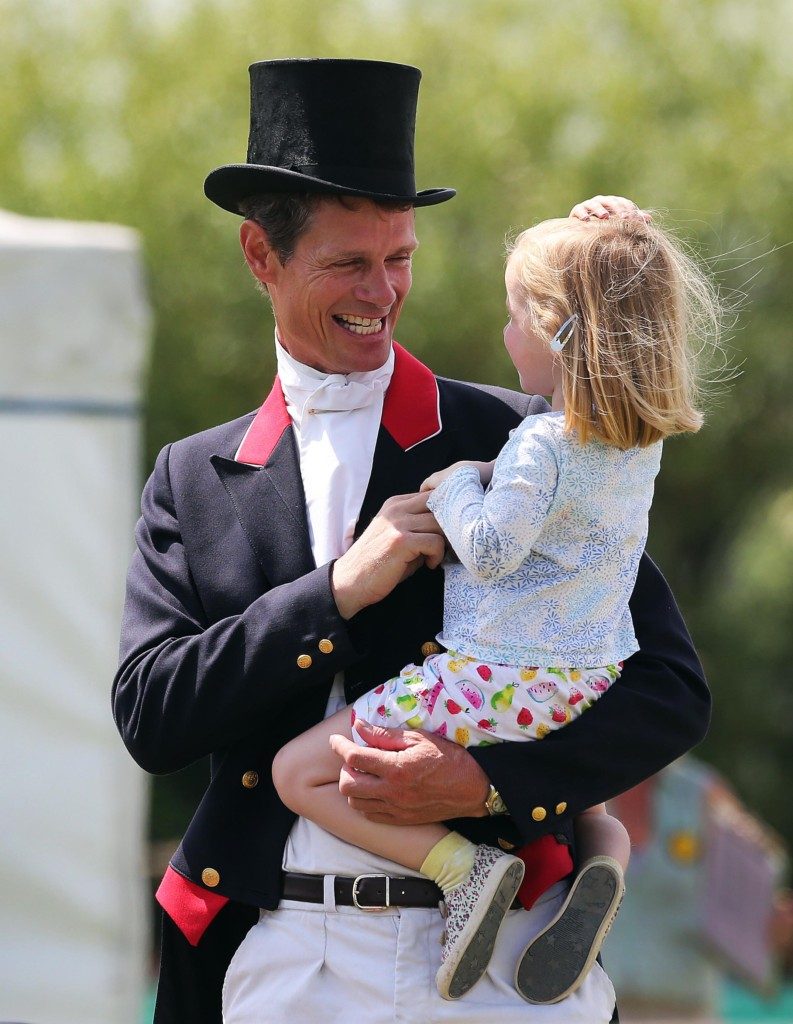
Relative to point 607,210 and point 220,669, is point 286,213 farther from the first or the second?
point 220,669

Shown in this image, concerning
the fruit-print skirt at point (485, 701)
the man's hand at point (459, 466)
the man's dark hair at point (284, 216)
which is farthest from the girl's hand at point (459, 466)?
the man's dark hair at point (284, 216)

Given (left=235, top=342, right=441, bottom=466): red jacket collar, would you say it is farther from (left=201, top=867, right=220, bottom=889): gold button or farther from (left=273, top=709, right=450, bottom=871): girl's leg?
(left=201, top=867, right=220, bottom=889): gold button

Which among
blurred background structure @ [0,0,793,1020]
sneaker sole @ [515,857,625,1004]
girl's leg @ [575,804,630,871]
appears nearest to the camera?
sneaker sole @ [515,857,625,1004]

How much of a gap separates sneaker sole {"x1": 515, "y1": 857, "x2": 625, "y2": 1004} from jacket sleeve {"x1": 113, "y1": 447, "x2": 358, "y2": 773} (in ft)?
1.47

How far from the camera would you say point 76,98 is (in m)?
9.55

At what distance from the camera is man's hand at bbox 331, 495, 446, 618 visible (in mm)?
2123

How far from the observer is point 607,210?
7.12ft

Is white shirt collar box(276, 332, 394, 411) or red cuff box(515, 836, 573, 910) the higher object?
white shirt collar box(276, 332, 394, 411)

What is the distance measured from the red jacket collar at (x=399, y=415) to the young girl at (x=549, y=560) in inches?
9.4

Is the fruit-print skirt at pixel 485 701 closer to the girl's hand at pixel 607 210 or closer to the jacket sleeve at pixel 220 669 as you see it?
the jacket sleeve at pixel 220 669

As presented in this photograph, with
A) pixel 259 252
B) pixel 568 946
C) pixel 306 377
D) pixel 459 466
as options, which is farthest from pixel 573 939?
pixel 259 252

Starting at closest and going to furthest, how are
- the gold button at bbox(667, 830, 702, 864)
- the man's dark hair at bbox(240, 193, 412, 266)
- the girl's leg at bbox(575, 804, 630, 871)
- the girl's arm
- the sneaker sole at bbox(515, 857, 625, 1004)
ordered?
1. the girl's arm
2. the sneaker sole at bbox(515, 857, 625, 1004)
3. the girl's leg at bbox(575, 804, 630, 871)
4. the man's dark hair at bbox(240, 193, 412, 266)
5. the gold button at bbox(667, 830, 702, 864)

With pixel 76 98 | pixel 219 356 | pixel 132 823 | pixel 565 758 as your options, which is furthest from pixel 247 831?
pixel 76 98

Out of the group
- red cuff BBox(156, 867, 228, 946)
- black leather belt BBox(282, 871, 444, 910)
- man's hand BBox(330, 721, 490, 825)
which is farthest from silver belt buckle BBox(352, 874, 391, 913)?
red cuff BBox(156, 867, 228, 946)
